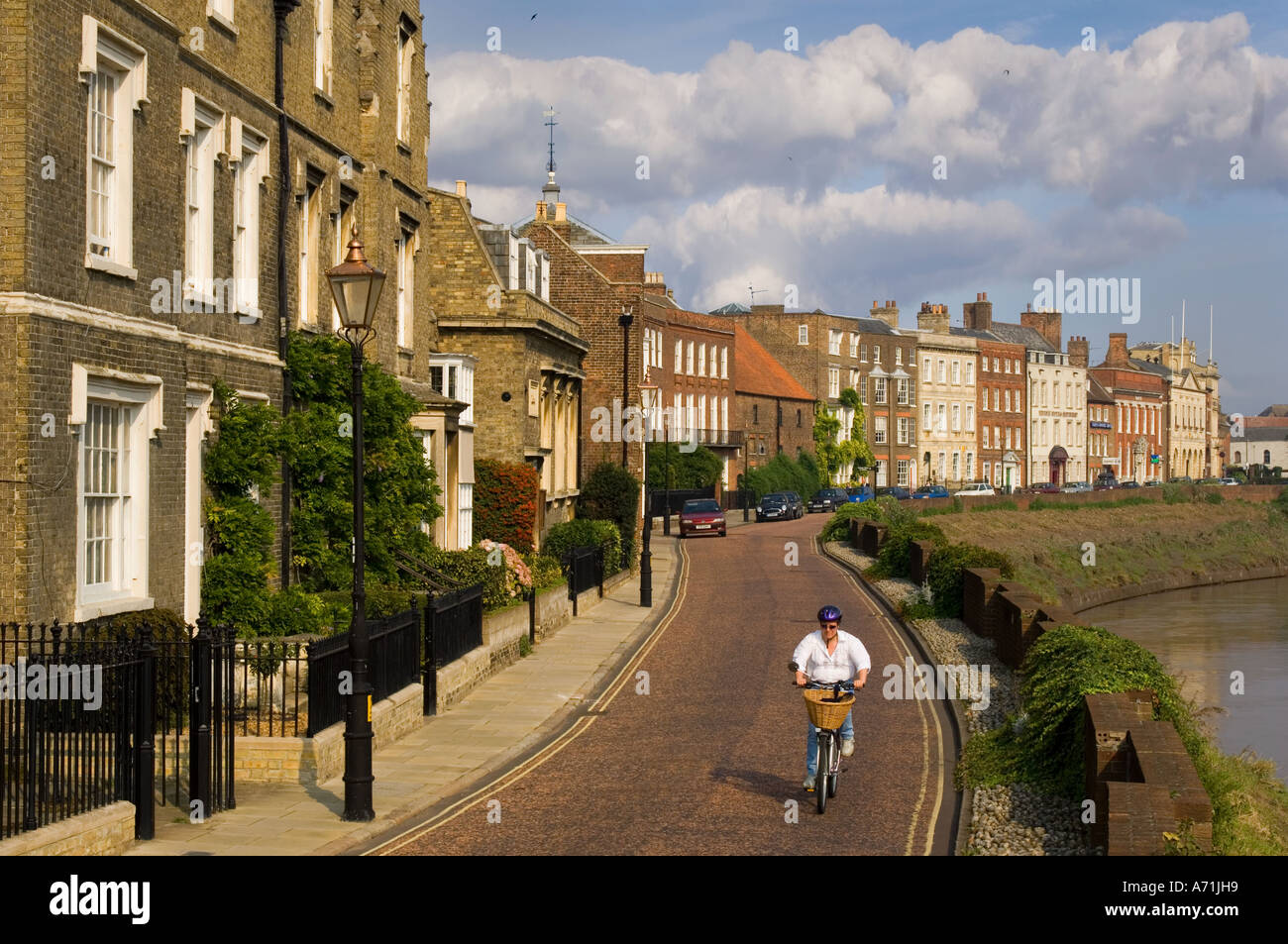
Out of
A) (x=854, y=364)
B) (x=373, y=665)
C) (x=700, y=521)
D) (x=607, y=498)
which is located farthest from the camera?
(x=854, y=364)

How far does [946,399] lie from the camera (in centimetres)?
10175

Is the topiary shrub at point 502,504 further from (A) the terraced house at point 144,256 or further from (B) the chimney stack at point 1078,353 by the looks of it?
(B) the chimney stack at point 1078,353

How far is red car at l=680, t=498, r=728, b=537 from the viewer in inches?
2124

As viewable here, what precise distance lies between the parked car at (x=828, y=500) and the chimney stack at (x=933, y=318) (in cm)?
3064

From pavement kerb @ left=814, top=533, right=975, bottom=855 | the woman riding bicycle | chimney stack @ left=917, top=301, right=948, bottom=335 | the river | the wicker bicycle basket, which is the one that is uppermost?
chimney stack @ left=917, top=301, right=948, bottom=335

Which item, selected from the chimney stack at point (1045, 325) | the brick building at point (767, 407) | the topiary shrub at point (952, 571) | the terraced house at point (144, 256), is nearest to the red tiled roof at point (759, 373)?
the brick building at point (767, 407)

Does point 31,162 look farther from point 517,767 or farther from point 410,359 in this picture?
point 410,359

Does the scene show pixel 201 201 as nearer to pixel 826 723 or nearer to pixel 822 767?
pixel 826 723

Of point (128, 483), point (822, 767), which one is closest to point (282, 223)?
point (128, 483)

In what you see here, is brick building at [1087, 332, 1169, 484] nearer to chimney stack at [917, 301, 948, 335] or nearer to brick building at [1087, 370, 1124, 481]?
brick building at [1087, 370, 1124, 481]

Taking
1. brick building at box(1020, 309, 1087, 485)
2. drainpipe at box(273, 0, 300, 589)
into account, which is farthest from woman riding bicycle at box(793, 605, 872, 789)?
brick building at box(1020, 309, 1087, 485)

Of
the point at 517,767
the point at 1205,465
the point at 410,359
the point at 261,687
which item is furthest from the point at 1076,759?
the point at 1205,465

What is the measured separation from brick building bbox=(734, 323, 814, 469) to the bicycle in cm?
6362

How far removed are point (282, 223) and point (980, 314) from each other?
316ft
